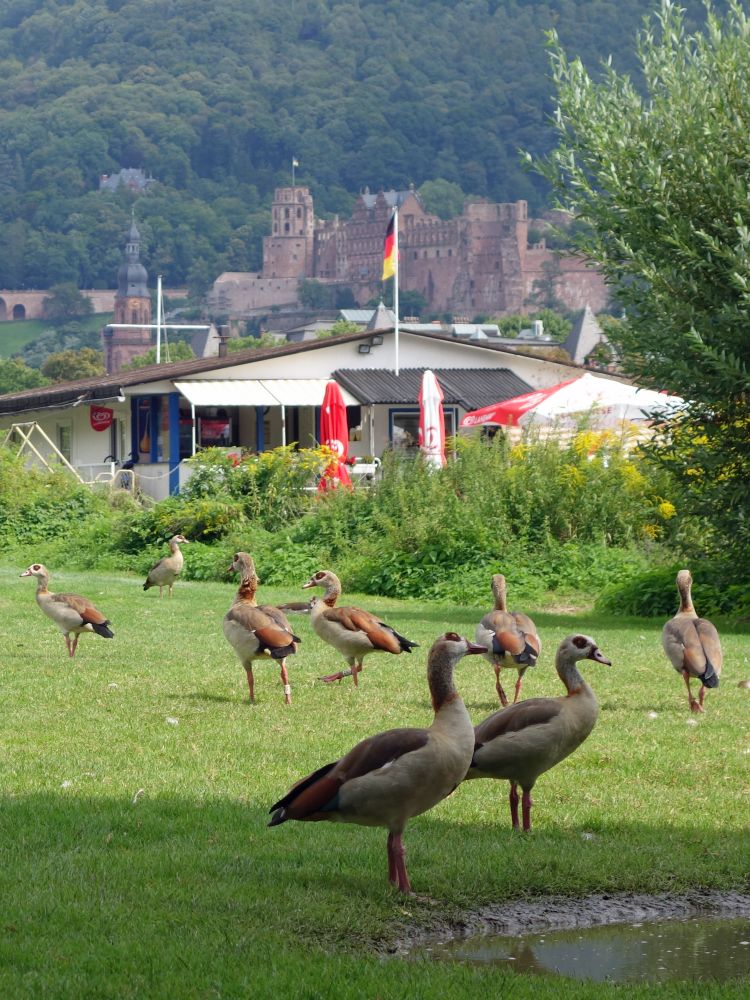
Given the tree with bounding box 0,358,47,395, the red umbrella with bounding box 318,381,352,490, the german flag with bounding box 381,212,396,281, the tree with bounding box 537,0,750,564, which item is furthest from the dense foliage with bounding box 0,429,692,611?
the tree with bounding box 0,358,47,395

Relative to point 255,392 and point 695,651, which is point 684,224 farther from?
point 255,392

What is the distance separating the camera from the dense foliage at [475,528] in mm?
22094

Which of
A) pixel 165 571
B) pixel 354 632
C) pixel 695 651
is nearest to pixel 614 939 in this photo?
pixel 695 651

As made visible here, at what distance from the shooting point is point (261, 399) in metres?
40.2

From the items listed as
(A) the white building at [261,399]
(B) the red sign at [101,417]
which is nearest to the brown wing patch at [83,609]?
(A) the white building at [261,399]

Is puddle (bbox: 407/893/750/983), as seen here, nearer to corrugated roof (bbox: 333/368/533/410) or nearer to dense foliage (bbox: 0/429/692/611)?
dense foliage (bbox: 0/429/692/611)

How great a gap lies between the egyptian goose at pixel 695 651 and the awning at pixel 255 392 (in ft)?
93.5

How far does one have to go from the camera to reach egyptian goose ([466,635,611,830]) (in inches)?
291

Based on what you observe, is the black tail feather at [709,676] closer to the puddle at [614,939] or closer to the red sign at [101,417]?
the puddle at [614,939]

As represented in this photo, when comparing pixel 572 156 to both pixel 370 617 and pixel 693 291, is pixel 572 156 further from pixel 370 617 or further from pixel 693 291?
pixel 370 617

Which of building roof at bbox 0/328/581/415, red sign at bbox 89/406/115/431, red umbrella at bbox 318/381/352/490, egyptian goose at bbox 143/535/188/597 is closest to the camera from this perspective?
egyptian goose at bbox 143/535/188/597

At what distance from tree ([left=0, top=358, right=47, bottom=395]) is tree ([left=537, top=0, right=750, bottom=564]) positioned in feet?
357

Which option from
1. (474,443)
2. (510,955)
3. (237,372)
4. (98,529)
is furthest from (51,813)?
(237,372)

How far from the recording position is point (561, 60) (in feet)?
62.2
